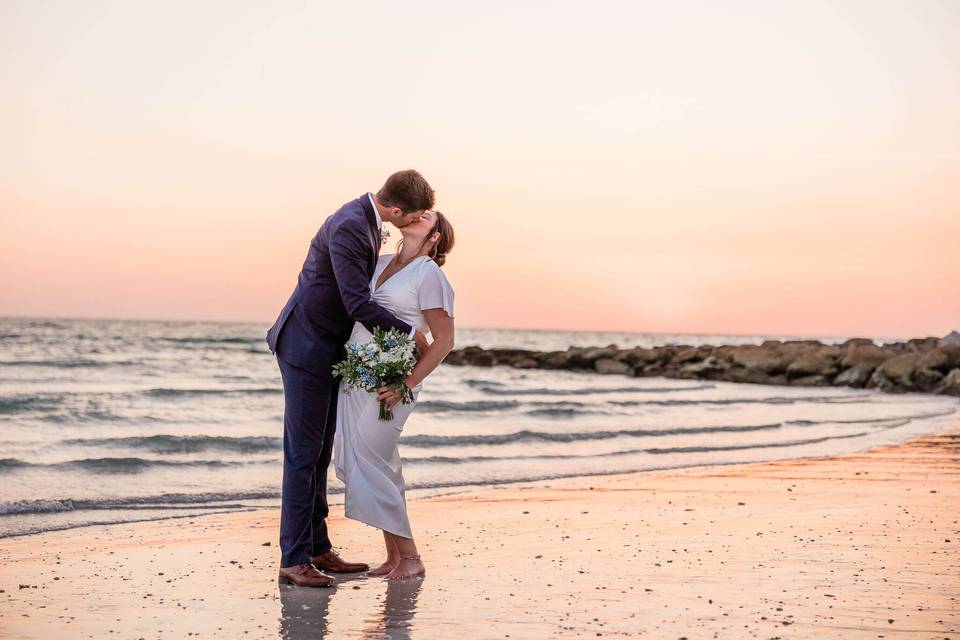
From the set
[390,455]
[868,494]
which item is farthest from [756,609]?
[868,494]

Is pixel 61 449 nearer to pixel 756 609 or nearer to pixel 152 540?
pixel 152 540

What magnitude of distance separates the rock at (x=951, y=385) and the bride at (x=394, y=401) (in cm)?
2204

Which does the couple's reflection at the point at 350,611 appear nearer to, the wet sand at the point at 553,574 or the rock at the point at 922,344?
the wet sand at the point at 553,574

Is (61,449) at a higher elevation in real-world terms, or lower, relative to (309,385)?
lower

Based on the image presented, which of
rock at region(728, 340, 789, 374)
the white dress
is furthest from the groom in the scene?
rock at region(728, 340, 789, 374)

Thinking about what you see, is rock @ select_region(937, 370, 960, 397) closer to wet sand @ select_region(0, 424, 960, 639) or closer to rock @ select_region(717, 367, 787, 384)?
rock @ select_region(717, 367, 787, 384)

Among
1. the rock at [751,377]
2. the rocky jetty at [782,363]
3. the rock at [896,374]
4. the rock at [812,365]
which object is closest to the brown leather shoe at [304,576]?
the rocky jetty at [782,363]

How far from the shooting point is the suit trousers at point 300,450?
4.95m

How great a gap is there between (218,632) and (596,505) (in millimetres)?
4208

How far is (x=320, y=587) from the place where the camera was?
487 cm

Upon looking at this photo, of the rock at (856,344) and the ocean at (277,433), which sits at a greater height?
the rock at (856,344)

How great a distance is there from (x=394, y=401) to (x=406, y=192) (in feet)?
3.49

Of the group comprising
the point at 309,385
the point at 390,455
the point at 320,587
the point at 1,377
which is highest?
the point at 309,385

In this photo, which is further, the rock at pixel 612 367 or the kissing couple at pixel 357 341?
the rock at pixel 612 367
